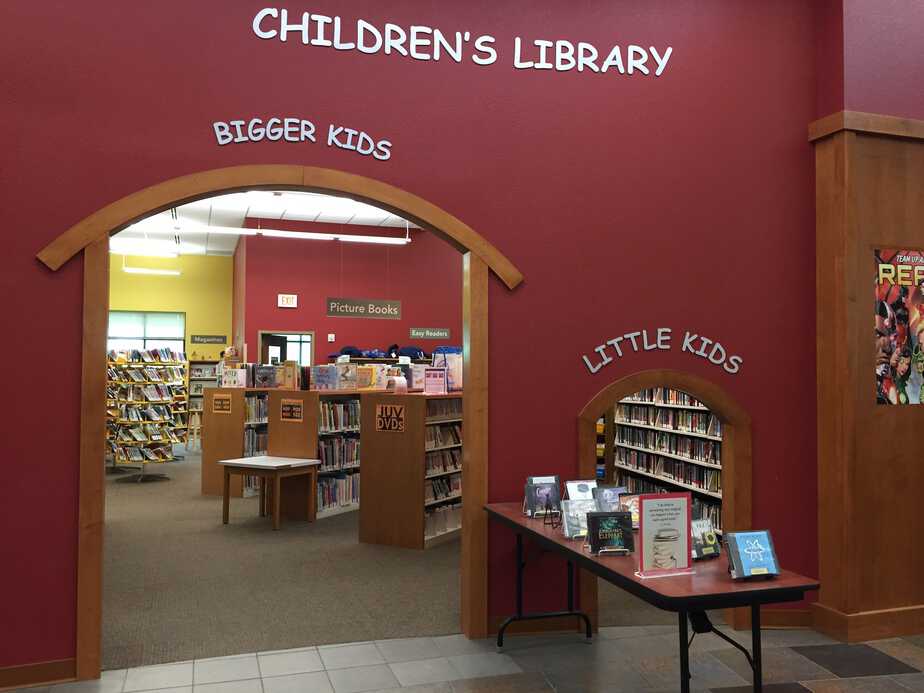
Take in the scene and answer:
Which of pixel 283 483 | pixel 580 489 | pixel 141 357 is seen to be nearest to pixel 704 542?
pixel 580 489

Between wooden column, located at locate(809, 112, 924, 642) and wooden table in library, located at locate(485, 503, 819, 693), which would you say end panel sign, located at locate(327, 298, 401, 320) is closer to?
wooden column, located at locate(809, 112, 924, 642)

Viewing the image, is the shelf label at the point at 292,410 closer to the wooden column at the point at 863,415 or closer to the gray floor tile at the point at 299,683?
the gray floor tile at the point at 299,683

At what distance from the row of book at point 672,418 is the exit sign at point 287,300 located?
7993 mm

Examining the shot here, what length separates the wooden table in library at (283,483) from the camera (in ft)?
27.5

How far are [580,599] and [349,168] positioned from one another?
10.1 ft

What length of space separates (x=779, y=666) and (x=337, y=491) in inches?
224

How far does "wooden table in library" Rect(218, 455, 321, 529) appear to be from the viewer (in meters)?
8.39

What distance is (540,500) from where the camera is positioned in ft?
15.5

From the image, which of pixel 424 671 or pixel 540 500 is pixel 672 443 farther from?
pixel 424 671

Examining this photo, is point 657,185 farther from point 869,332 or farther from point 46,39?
point 46,39

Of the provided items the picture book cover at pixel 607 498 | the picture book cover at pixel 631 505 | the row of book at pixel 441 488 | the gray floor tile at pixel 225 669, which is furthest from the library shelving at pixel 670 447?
the gray floor tile at pixel 225 669

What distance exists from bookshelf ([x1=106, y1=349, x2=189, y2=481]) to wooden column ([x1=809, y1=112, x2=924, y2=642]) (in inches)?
385

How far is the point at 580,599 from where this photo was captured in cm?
521

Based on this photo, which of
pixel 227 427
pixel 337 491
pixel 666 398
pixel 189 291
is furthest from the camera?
pixel 189 291
